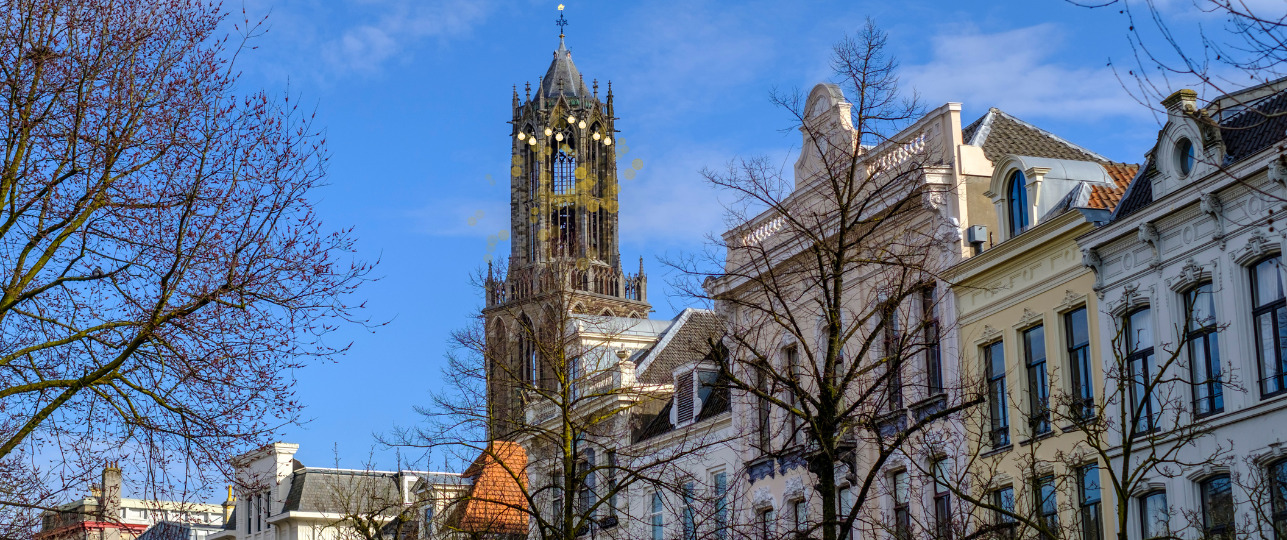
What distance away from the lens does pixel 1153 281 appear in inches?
1010

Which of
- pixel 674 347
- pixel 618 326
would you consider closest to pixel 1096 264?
pixel 618 326

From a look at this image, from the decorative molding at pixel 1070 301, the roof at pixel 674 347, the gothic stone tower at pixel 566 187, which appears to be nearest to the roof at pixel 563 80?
the gothic stone tower at pixel 566 187

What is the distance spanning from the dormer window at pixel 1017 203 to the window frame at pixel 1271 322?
5798mm

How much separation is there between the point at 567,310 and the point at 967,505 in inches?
333

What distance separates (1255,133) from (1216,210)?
130cm

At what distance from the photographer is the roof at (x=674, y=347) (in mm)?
49594

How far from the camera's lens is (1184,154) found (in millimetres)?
25531

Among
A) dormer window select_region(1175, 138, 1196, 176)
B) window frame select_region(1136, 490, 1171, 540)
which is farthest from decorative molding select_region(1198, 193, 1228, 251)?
window frame select_region(1136, 490, 1171, 540)

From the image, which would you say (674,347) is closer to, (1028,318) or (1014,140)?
(1014,140)

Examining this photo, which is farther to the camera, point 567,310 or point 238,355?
point 567,310

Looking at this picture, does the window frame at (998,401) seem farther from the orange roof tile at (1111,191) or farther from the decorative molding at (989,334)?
the orange roof tile at (1111,191)

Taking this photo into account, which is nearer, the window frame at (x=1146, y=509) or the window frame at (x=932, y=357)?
the window frame at (x=1146, y=509)

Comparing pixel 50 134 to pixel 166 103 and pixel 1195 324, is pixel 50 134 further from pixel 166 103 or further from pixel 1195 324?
pixel 1195 324

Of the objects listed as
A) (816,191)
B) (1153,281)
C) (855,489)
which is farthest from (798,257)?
(1153,281)
